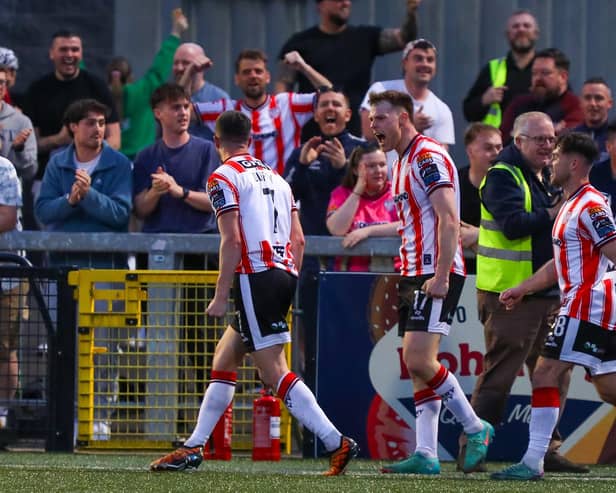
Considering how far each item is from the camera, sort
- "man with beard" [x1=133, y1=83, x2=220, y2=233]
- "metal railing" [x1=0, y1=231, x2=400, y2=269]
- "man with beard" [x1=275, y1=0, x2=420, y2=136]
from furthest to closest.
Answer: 1. "man with beard" [x1=275, y1=0, x2=420, y2=136]
2. "man with beard" [x1=133, y1=83, x2=220, y2=233]
3. "metal railing" [x1=0, y1=231, x2=400, y2=269]

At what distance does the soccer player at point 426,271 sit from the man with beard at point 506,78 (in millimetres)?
3563

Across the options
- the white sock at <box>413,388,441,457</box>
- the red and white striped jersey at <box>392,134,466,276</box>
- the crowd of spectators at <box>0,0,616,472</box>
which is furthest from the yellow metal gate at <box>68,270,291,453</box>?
the red and white striped jersey at <box>392,134,466,276</box>

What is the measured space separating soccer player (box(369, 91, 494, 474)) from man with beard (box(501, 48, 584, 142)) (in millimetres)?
3141

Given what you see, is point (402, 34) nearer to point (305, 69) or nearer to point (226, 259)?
point (305, 69)

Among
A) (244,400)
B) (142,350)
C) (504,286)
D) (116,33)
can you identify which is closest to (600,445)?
(504,286)

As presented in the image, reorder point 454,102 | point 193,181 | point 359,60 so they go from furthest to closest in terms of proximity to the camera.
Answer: point 454,102, point 359,60, point 193,181

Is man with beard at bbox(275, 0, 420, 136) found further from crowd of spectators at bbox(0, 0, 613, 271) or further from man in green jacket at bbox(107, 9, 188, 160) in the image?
man in green jacket at bbox(107, 9, 188, 160)

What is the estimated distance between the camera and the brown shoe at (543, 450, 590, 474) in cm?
919

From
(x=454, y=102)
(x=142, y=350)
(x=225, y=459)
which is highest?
(x=454, y=102)

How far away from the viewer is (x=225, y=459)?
9742 mm

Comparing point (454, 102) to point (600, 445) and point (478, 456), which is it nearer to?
point (600, 445)

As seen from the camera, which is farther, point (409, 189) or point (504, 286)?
point (504, 286)

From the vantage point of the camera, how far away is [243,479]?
26.5 feet

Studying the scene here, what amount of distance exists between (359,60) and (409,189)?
3930mm
